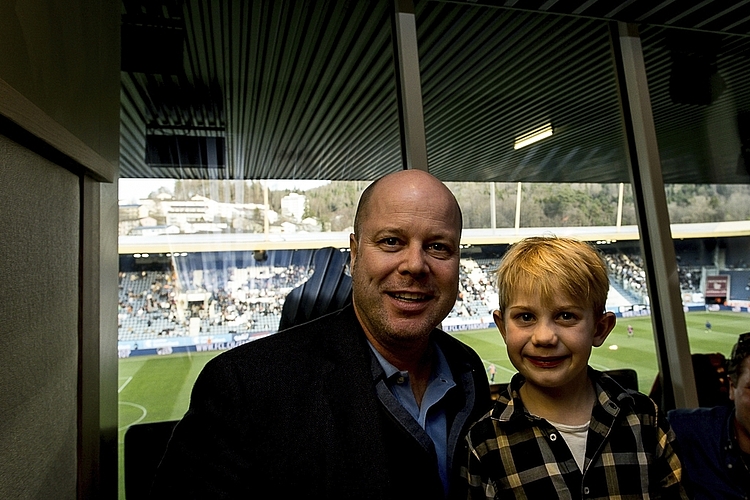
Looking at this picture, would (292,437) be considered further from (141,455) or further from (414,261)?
(141,455)

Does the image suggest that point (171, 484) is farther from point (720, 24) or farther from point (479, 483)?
point (720, 24)

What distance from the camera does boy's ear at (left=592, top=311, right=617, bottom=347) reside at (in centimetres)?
126

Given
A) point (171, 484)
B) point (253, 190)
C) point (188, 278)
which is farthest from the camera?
point (253, 190)

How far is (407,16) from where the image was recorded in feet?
8.18

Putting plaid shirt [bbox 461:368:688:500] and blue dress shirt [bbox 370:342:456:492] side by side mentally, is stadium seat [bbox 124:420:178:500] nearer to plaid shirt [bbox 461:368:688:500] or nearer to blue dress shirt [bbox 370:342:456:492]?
blue dress shirt [bbox 370:342:456:492]

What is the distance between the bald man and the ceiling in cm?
146

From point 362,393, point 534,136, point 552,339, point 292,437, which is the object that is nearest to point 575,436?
point 552,339

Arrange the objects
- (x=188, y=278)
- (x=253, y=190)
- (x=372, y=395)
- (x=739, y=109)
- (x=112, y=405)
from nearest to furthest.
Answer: (x=372, y=395) → (x=112, y=405) → (x=188, y=278) → (x=253, y=190) → (x=739, y=109)

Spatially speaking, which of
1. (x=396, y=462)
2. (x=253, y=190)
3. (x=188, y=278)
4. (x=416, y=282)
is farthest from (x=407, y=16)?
(x=396, y=462)

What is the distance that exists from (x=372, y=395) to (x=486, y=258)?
6.70 ft

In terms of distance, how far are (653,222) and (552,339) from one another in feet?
6.77

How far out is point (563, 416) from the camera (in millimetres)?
1223

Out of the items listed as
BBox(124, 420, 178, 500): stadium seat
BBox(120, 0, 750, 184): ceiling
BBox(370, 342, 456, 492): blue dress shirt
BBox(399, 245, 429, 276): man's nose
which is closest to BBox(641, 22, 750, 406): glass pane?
BBox(120, 0, 750, 184): ceiling

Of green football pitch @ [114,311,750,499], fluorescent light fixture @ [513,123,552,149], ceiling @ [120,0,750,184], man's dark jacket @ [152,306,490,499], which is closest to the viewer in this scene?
man's dark jacket @ [152,306,490,499]
